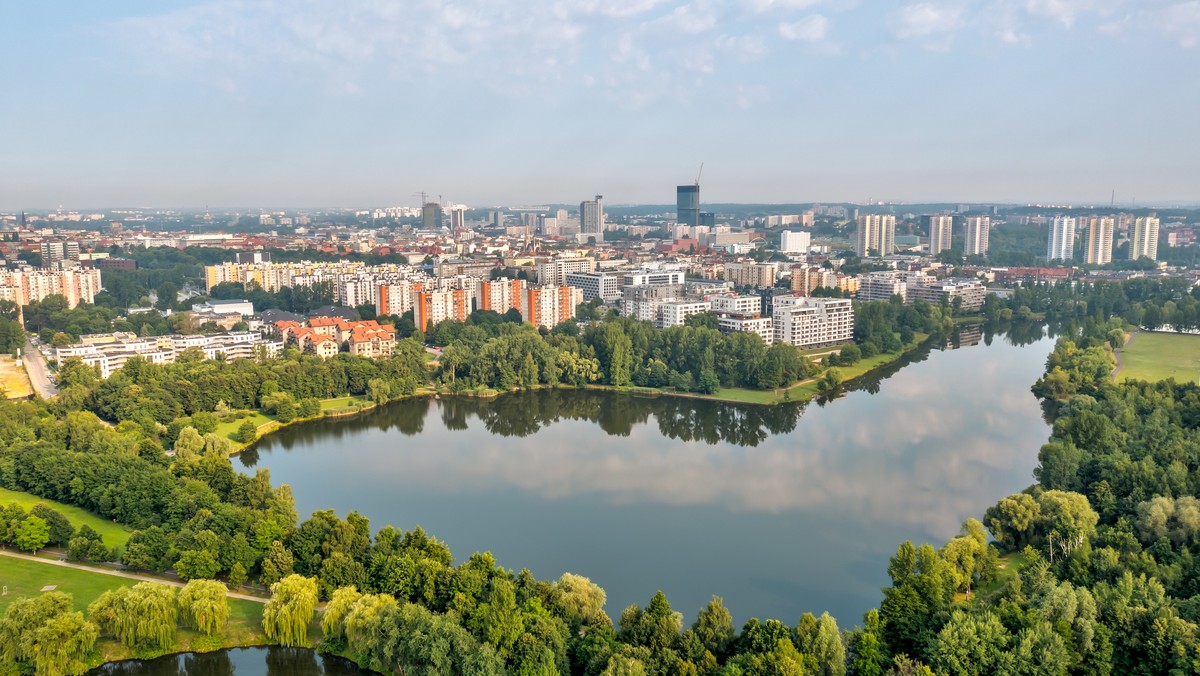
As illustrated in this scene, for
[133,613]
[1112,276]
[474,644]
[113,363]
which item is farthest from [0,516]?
[1112,276]

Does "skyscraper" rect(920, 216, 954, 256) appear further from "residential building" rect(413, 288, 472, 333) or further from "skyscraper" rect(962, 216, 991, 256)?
"residential building" rect(413, 288, 472, 333)

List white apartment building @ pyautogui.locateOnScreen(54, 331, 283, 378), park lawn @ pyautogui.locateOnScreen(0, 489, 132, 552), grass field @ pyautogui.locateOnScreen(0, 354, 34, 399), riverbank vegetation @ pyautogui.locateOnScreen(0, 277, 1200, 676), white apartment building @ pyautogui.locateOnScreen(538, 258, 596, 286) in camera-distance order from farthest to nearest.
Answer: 1. white apartment building @ pyautogui.locateOnScreen(538, 258, 596, 286)
2. white apartment building @ pyautogui.locateOnScreen(54, 331, 283, 378)
3. grass field @ pyautogui.locateOnScreen(0, 354, 34, 399)
4. park lawn @ pyautogui.locateOnScreen(0, 489, 132, 552)
5. riverbank vegetation @ pyautogui.locateOnScreen(0, 277, 1200, 676)

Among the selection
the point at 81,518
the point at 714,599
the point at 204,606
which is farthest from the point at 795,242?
the point at 204,606

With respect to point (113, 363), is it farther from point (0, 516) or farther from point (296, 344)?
point (0, 516)

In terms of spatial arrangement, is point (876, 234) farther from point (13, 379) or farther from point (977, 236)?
point (13, 379)

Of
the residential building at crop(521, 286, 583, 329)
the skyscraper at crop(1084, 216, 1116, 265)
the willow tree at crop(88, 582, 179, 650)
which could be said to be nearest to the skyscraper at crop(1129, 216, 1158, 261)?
the skyscraper at crop(1084, 216, 1116, 265)

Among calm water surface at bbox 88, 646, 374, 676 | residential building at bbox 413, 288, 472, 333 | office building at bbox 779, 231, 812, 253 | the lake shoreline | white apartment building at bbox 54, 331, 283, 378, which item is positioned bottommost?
calm water surface at bbox 88, 646, 374, 676

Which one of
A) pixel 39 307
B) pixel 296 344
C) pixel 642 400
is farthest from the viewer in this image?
pixel 39 307
